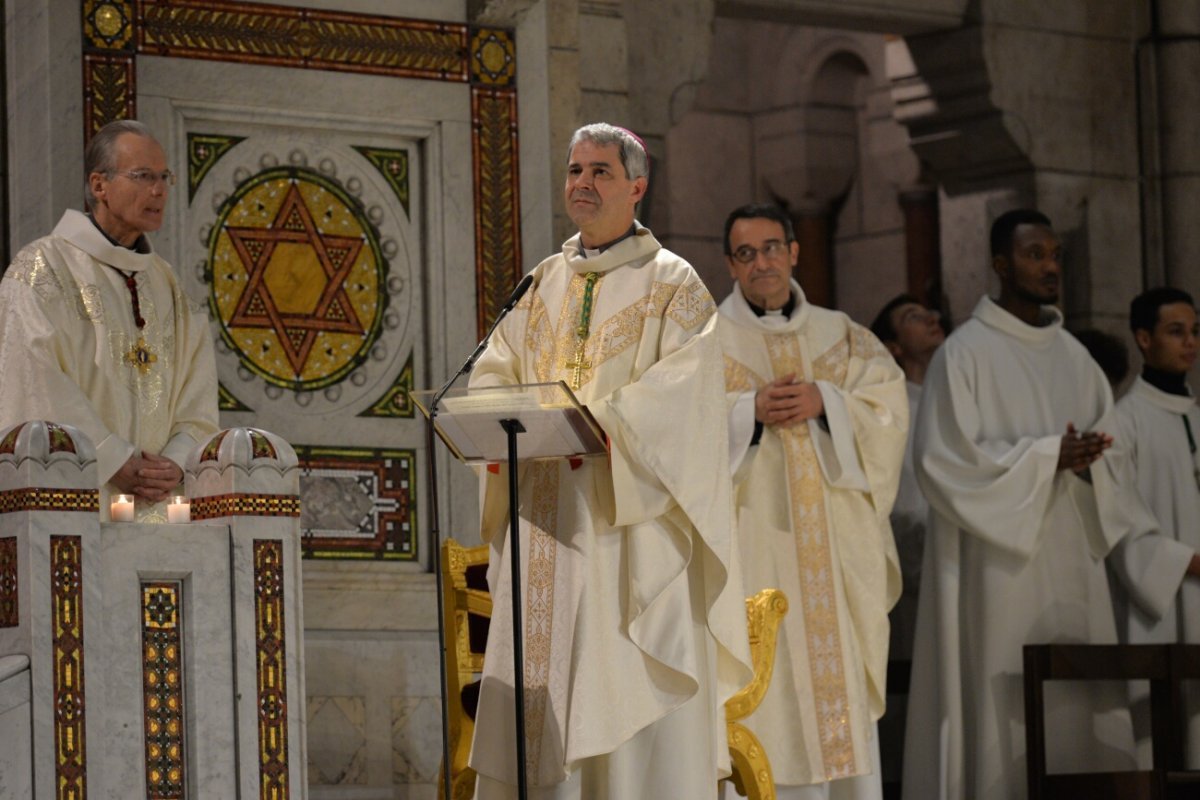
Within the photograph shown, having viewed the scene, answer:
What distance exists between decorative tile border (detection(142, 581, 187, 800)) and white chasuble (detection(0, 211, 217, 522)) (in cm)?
102

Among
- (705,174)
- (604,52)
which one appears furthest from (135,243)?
(705,174)

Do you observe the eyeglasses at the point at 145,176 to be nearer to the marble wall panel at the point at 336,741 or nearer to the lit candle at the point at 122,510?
the lit candle at the point at 122,510

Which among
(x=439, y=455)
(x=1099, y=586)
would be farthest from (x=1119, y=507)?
(x=439, y=455)

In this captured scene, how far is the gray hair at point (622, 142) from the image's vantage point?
6426mm

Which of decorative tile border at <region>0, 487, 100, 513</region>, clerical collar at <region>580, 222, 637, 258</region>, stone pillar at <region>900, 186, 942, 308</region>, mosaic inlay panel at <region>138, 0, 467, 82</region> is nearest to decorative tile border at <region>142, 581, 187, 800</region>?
→ decorative tile border at <region>0, 487, 100, 513</region>

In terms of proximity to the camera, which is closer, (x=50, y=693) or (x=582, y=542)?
(x=50, y=693)

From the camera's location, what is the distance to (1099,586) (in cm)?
885

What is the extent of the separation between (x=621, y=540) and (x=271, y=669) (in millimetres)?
1108

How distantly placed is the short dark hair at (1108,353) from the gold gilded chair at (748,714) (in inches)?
132

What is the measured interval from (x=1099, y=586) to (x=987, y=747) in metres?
0.77

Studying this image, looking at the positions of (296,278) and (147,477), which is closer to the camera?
(147,477)

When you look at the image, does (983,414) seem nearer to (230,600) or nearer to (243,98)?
(243,98)

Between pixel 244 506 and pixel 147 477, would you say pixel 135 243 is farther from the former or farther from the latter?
pixel 244 506

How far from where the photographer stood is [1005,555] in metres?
8.68
